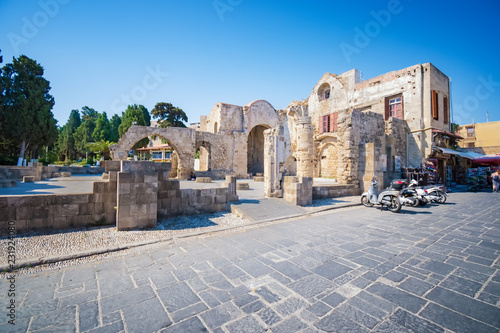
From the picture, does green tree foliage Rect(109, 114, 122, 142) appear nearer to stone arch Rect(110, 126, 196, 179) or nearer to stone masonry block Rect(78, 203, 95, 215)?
stone arch Rect(110, 126, 196, 179)

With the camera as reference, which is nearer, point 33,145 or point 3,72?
point 3,72

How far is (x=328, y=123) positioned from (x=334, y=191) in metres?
12.1

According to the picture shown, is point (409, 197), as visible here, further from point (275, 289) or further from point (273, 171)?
point (275, 289)

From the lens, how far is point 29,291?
2516 millimetres

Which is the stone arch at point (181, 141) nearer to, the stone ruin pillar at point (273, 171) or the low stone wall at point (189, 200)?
the stone ruin pillar at point (273, 171)

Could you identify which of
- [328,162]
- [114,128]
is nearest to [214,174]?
[328,162]

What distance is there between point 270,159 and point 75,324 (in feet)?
24.7

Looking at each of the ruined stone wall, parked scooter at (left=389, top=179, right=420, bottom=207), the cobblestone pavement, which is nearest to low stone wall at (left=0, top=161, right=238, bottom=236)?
Result: the cobblestone pavement

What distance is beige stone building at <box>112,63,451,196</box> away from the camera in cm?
1019

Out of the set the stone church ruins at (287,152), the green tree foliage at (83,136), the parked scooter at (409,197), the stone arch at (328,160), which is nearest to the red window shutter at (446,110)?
the stone church ruins at (287,152)

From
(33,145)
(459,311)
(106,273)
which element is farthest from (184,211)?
(33,145)

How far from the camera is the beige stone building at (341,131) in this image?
10.2 meters

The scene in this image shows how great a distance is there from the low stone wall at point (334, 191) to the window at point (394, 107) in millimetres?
9289

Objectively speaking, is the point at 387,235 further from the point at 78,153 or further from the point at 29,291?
the point at 78,153
